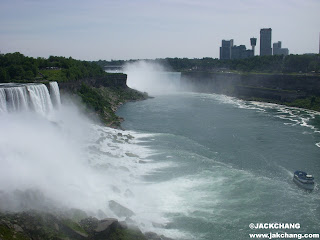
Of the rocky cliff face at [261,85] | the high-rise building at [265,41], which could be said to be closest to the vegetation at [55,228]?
the rocky cliff face at [261,85]

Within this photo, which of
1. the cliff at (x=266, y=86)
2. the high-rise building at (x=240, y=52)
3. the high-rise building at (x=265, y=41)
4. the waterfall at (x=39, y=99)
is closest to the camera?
the waterfall at (x=39, y=99)

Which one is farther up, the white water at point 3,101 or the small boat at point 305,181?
the white water at point 3,101

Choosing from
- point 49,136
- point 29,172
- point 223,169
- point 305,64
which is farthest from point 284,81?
point 29,172

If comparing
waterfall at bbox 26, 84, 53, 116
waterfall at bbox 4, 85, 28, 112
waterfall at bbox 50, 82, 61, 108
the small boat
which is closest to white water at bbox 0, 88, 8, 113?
waterfall at bbox 4, 85, 28, 112

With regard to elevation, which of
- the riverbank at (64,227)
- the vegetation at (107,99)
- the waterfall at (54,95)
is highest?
the waterfall at (54,95)

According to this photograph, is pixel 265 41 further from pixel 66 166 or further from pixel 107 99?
pixel 66 166

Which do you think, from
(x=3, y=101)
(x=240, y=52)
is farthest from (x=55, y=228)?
(x=240, y=52)

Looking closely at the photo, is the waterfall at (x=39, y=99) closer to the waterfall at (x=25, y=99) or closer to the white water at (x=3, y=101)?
the waterfall at (x=25, y=99)
